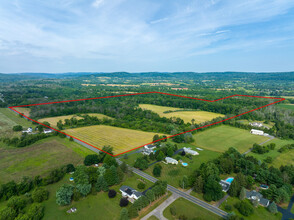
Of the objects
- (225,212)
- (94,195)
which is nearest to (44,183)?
(94,195)

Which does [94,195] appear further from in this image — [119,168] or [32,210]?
[32,210]

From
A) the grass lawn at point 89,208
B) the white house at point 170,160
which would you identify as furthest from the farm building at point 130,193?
the white house at point 170,160

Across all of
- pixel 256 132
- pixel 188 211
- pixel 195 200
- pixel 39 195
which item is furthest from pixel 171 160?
pixel 256 132

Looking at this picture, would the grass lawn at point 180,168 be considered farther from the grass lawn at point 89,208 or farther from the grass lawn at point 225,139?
the grass lawn at point 89,208

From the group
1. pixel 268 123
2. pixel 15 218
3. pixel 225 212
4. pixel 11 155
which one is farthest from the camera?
pixel 268 123

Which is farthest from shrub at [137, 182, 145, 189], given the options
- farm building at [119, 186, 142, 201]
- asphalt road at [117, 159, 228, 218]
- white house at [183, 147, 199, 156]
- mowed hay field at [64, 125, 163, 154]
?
white house at [183, 147, 199, 156]

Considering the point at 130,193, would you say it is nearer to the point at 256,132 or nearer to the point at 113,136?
the point at 113,136
